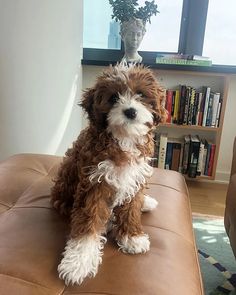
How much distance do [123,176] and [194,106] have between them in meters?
1.68

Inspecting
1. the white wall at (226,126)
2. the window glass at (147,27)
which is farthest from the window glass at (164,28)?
the white wall at (226,126)

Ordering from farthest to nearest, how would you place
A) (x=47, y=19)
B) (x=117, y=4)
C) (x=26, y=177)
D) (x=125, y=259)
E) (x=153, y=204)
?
(x=117, y=4) → (x=47, y=19) → (x=26, y=177) → (x=153, y=204) → (x=125, y=259)

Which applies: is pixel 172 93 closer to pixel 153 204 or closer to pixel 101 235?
pixel 153 204

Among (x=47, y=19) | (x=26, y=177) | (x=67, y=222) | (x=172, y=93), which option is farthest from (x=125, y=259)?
(x=172, y=93)

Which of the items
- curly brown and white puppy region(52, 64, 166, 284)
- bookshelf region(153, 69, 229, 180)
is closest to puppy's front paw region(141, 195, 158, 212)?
curly brown and white puppy region(52, 64, 166, 284)

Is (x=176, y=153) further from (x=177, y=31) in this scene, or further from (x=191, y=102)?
(x=177, y=31)

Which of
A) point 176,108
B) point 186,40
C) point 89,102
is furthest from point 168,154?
point 89,102

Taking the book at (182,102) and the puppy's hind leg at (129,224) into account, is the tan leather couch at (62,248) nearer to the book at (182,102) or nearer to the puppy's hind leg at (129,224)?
the puppy's hind leg at (129,224)

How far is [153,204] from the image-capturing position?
119cm

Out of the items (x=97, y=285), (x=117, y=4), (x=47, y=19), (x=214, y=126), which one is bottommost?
(x=97, y=285)

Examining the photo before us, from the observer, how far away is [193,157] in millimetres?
2568

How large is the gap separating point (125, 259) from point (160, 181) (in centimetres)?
55

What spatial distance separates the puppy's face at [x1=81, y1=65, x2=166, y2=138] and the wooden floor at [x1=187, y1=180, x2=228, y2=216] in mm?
1466

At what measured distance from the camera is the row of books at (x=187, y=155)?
2562mm
